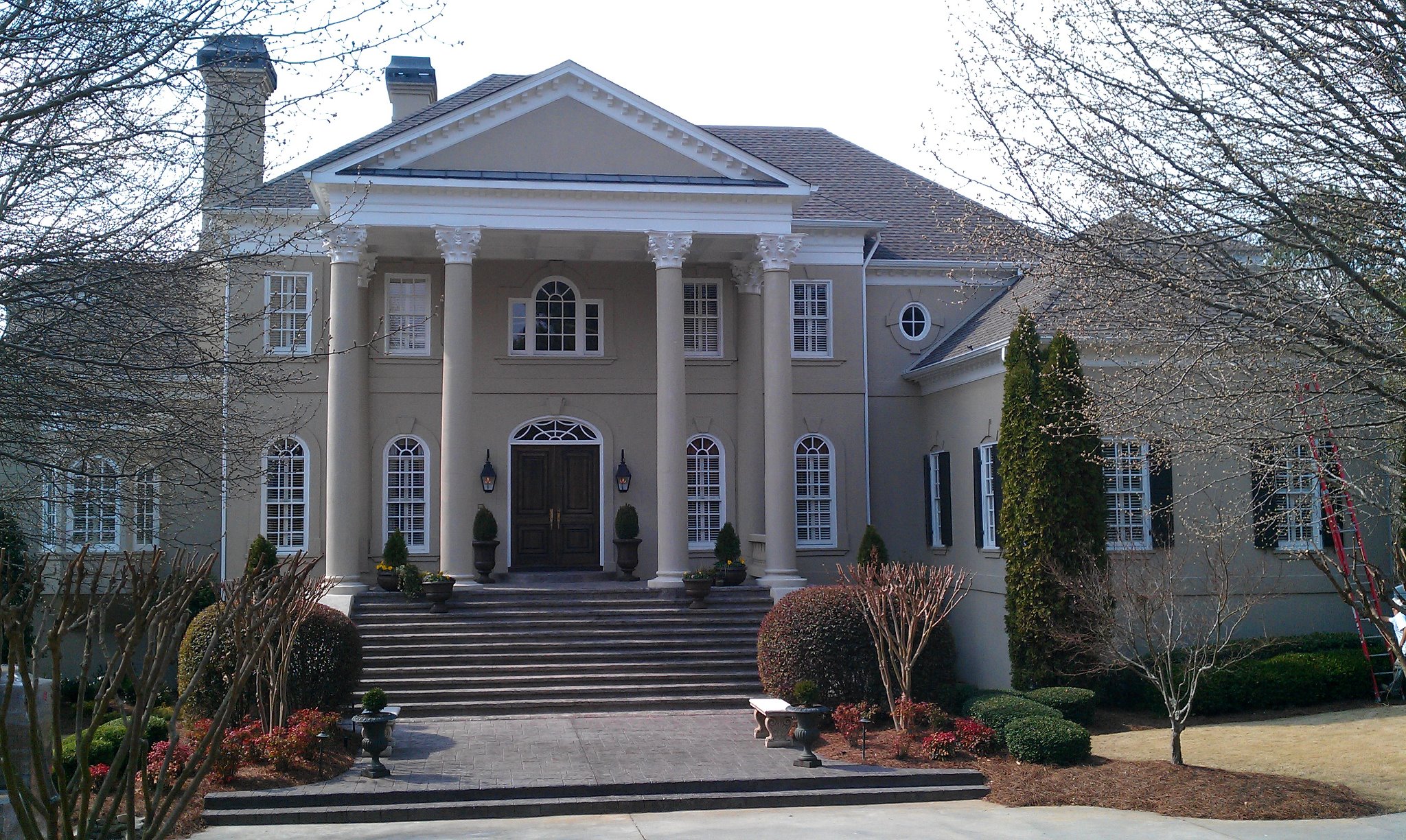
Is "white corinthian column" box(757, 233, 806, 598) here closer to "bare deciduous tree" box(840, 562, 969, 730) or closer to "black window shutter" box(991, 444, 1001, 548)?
"black window shutter" box(991, 444, 1001, 548)

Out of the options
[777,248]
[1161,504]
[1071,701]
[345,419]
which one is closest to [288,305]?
[345,419]

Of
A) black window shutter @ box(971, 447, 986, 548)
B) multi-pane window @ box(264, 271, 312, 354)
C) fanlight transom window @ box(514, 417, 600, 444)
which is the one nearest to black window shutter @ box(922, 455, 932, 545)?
black window shutter @ box(971, 447, 986, 548)

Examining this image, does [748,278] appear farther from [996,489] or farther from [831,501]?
[996,489]

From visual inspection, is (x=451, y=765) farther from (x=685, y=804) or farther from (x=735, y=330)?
(x=735, y=330)

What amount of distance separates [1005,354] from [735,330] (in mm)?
7355

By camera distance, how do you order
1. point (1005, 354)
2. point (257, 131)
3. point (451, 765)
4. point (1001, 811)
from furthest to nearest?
point (1005, 354), point (451, 765), point (1001, 811), point (257, 131)

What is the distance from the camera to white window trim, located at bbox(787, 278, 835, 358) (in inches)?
971

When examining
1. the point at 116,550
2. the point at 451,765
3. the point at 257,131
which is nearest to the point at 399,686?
the point at 451,765

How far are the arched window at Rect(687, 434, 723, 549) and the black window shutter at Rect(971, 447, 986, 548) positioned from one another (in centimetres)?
524

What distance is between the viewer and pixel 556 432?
78.4ft

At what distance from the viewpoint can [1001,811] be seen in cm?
1198

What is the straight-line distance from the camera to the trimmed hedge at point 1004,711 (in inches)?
566

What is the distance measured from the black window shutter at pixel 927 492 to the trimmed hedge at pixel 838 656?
7.24 m

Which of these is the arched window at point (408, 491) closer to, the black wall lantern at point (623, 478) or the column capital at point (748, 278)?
the black wall lantern at point (623, 478)
